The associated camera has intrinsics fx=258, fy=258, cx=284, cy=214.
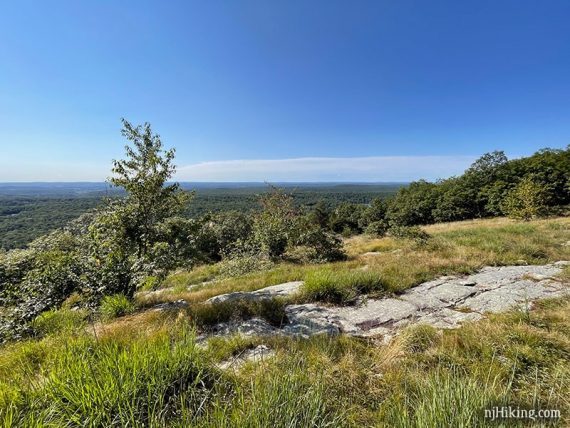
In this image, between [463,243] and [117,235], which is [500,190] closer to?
[463,243]

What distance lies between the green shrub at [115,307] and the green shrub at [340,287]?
326 centimetres

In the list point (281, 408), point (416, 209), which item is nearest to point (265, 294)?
point (281, 408)

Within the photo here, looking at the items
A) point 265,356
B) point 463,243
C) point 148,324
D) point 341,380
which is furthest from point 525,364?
point 463,243

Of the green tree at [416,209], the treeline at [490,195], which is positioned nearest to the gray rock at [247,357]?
the treeline at [490,195]

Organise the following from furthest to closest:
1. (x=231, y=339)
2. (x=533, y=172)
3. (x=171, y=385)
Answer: (x=533, y=172)
(x=231, y=339)
(x=171, y=385)

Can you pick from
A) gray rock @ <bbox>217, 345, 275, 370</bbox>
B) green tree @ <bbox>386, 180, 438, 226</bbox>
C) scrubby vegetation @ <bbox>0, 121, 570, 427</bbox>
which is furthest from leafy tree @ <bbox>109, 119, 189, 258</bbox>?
green tree @ <bbox>386, 180, 438, 226</bbox>

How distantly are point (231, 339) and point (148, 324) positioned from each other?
131cm

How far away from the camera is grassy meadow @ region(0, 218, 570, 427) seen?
66.5 inches

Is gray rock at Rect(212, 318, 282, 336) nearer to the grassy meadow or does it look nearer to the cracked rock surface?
the cracked rock surface

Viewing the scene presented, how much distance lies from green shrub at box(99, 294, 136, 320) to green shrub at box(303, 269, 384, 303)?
10.7 ft

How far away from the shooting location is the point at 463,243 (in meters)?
9.09

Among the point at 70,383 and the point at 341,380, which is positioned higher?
the point at 70,383

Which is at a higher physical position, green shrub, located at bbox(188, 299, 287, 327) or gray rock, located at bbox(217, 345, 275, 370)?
gray rock, located at bbox(217, 345, 275, 370)

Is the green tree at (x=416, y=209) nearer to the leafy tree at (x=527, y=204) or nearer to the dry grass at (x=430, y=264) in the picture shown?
the leafy tree at (x=527, y=204)
